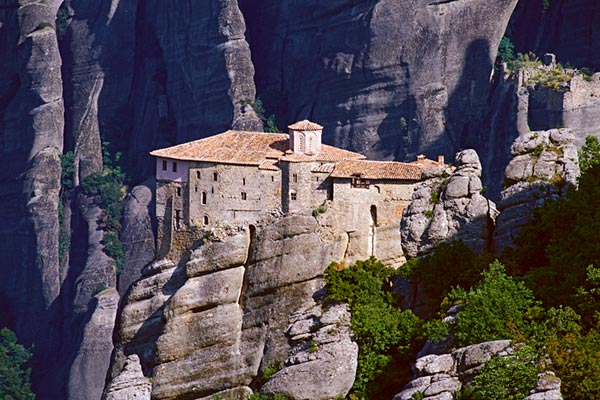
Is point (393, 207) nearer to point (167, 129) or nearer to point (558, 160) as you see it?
point (558, 160)

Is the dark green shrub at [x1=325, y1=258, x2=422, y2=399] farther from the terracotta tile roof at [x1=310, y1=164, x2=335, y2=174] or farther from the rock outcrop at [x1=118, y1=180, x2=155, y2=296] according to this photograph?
the rock outcrop at [x1=118, y1=180, x2=155, y2=296]

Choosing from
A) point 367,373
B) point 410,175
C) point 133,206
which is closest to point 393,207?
point 410,175

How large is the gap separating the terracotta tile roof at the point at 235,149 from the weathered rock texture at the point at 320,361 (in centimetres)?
1469

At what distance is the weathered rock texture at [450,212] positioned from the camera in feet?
211

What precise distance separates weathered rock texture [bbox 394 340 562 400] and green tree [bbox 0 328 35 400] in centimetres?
6286

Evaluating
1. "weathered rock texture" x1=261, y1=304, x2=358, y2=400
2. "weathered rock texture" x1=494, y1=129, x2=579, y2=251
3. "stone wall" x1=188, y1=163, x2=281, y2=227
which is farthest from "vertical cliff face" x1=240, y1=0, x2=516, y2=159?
"weathered rock texture" x1=261, y1=304, x2=358, y2=400

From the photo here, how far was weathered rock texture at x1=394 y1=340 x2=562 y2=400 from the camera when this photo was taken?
179 ft

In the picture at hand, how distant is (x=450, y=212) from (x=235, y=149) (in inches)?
712

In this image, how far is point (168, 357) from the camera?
241ft

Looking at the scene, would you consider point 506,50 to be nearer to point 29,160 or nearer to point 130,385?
point 29,160

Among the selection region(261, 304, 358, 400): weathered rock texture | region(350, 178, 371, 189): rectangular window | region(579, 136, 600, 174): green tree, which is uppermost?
region(579, 136, 600, 174): green tree

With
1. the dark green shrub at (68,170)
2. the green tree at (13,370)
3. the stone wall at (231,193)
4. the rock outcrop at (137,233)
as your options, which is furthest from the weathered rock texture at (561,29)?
the dark green shrub at (68,170)

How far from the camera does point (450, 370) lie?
55406 mm

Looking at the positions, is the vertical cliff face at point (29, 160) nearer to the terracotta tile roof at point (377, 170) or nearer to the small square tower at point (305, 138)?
the small square tower at point (305, 138)
